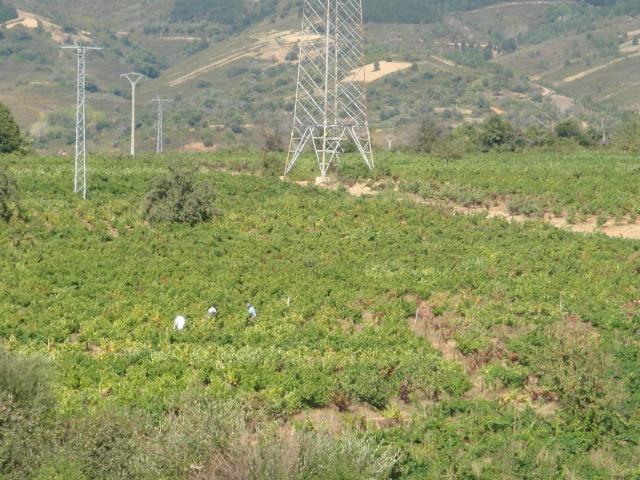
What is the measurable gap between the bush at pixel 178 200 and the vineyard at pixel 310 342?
1.59 ft

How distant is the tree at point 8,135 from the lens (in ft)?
194

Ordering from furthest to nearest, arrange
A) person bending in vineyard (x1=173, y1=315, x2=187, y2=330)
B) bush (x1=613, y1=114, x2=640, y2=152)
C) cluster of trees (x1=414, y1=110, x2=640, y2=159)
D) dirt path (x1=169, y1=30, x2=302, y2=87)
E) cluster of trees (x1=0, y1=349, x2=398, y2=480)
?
1. dirt path (x1=169, y1=30, x2=302, y2=87)
2. cluster of trees (x1=414, y1=110, x2=640, y2=159)
3. bush (x1=613, y1=114, x2=640, y2=152)
4. person bending in vineyard (x1=173, y1=315, x2=187, y2=330)
5. cluster of trees (x1=0, y1=349, x2=398, y2=480)

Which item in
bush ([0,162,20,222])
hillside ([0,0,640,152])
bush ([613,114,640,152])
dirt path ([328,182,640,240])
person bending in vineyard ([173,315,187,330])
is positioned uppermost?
bush ([0,162,20,222])

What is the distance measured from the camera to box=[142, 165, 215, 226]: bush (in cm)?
3444

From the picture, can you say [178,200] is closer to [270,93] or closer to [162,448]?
[162,448]

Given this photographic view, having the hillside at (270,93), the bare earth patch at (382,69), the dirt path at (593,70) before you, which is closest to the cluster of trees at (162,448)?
the hillside at (270,93)

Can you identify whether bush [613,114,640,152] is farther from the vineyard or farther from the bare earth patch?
the bare earth patch

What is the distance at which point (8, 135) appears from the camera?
59781 mm

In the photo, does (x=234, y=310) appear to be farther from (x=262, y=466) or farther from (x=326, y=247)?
(x=262, y=466)

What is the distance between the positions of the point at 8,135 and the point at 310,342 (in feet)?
142

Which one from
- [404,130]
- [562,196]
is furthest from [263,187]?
[404,130]

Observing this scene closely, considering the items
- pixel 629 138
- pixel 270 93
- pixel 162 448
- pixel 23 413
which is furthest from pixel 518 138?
pixel 270 93

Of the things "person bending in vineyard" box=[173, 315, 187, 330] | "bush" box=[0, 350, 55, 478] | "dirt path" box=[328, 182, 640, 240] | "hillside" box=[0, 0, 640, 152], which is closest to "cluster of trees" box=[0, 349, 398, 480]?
"bush" box=[0, 350, 55, 478]

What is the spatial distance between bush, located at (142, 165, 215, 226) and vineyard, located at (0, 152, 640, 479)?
0.49 metres
